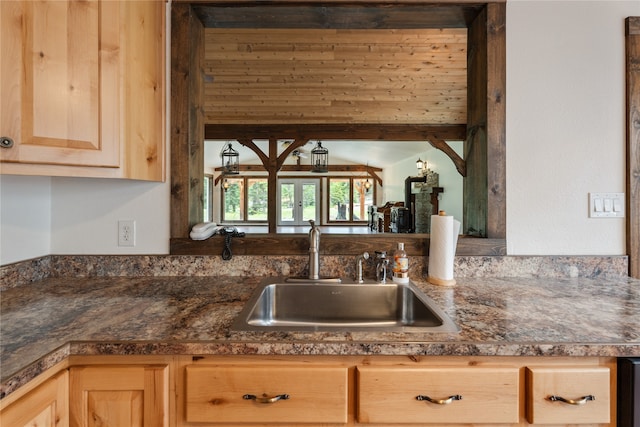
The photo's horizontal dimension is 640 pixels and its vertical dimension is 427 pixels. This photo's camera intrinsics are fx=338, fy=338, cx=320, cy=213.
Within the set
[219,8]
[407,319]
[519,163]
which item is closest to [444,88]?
[519,163]

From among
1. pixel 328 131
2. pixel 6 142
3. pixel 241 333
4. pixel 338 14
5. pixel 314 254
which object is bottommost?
pixel 241 333

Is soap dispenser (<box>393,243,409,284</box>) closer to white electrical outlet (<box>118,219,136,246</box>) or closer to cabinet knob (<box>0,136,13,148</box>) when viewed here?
white electrical outlet (<box>118,219,136,246</box>)

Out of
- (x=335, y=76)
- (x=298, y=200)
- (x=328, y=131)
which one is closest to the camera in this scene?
(x=335, y=76)

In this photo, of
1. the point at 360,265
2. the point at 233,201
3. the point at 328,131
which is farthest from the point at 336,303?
the point at 233,201

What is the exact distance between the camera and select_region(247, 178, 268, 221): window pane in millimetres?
12852

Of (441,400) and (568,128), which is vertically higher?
(568,128)

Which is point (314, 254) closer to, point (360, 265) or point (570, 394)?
point (360, 265)

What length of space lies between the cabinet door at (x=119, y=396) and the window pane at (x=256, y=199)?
12.2 m

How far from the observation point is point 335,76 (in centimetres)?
419

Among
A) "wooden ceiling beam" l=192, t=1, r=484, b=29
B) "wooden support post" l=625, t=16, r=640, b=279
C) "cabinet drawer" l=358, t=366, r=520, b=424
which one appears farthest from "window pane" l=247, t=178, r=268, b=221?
"cabinet drawer" l=358, t=366, r=520, b=424

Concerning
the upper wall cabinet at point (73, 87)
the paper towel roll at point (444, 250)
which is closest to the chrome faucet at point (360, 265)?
the paper towel roll at point (444, 250)

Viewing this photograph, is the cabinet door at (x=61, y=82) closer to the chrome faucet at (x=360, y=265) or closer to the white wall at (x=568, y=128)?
the chrome faucet at (x=360, y=265)

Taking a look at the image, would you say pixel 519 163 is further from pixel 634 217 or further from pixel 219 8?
pixel 219 8

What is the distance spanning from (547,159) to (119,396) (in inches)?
70.5
